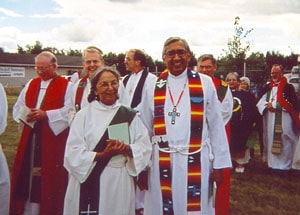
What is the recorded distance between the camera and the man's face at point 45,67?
5830mm

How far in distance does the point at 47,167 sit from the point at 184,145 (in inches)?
94.8

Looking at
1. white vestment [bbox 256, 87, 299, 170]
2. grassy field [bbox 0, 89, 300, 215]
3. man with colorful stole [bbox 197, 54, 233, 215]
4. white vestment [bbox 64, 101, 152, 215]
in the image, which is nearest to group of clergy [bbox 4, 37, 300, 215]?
white vestment [bbox 64, 101, 152, 215]

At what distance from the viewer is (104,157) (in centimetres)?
401

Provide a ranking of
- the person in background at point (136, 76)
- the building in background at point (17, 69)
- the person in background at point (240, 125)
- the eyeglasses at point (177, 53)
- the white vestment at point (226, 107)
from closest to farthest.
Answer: the eyeglasses at point (177, 53) < the white vestment at point (226, 107) < the person in background at point (136, 76) < the person in background at point (240, 125) < the building in background at point (17, 69)

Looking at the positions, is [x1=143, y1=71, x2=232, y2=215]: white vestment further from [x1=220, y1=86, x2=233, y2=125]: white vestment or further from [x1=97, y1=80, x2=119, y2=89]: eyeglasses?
[x1=220, y1=86, x2=233, y2=125]: white vestment

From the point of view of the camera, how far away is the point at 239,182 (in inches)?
334

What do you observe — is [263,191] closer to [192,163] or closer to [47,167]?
[47,167]

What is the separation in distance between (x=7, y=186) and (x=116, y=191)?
1.70 meters

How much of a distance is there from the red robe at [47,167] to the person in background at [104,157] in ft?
5.74

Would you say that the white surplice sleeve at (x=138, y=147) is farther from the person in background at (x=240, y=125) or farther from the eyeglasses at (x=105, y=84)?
the person in background at (x=240, y=125)

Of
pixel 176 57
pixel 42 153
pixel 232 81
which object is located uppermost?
pixel 232 81

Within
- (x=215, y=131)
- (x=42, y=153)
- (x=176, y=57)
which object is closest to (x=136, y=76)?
(x=42, y=153)

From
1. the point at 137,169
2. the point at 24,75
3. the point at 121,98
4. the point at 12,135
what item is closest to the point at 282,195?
the point at 121,98

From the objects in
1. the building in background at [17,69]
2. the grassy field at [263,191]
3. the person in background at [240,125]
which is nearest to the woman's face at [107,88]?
the grassy field at [263,191]
